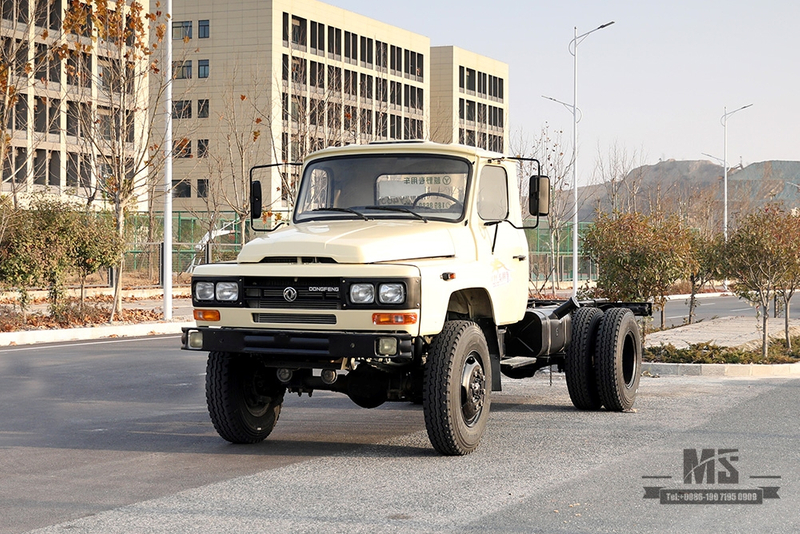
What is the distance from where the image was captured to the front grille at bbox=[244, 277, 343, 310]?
866cm

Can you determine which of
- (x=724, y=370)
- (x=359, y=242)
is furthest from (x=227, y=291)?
(x=724, y=370)

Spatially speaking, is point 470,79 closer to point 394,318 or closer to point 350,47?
point 350,47

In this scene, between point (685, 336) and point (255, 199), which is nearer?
point (255, 199)

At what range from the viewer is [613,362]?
11.5 meters

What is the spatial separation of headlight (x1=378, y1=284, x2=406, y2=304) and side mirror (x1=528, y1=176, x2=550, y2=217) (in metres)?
2.10

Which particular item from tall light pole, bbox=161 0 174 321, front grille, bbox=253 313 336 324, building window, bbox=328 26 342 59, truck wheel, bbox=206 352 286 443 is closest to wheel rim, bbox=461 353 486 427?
front grille, bbox=253 313 336 324

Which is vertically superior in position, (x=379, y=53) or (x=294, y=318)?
(x=379, y=53)

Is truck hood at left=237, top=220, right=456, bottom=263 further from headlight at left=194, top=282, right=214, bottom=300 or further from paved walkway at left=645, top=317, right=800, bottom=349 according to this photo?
paved walkway at left=645, top=317, right=800, bottom=349

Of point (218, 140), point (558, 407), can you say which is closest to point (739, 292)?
point (558, 407)

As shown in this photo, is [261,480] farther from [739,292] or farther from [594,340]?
[739,292]

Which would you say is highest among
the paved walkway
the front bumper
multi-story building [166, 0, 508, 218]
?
multi-story building [166, 0, 508, 218]

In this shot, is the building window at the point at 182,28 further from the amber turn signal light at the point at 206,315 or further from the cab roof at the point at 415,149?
the amber turn signal light at the point at 206,315

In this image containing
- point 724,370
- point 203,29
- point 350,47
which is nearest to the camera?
point 724,370

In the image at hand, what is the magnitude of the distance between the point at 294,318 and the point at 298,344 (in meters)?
0.23
